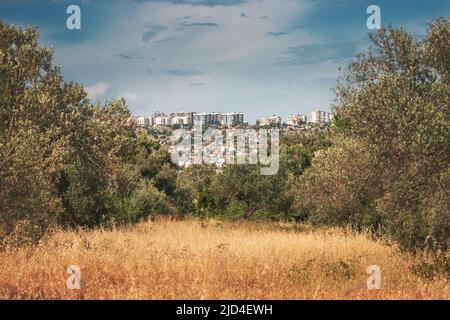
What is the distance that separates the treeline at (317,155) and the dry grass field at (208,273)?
4.06 ft

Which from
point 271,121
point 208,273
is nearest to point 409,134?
point 208,273

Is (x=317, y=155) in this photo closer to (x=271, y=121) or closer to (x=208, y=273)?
(x=208, y=273)

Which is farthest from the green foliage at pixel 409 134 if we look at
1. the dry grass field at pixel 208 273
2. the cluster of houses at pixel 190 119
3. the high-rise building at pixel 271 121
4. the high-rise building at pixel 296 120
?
the high-rise building at pixel 296 120

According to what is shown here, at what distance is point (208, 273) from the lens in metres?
12.2

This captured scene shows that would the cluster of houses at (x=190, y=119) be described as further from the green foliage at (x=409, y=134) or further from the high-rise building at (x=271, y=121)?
the green foliage at (x=409, y=134)

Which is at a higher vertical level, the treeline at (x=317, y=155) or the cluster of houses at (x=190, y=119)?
the cluster of houses at (x=190, y=119)

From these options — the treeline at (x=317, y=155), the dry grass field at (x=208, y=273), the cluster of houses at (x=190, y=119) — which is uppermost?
the cluster of houses at (x=190, y=119)

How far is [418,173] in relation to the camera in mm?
12852

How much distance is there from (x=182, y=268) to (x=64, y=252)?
A: 3.92 meters

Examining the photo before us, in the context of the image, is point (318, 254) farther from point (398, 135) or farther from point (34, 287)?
point (34, 287)

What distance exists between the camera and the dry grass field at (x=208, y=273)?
10141mm

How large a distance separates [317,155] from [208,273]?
15.0 meters

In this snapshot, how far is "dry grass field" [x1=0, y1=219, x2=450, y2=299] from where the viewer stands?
10.1m
